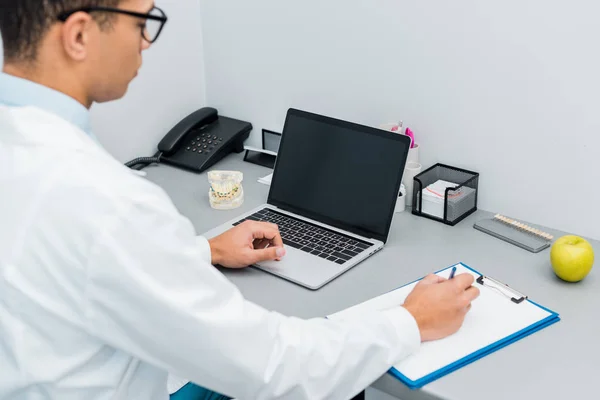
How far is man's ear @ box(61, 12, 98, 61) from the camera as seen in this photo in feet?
2.69

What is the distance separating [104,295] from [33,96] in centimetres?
29

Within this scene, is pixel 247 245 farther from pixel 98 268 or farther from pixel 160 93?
pixel 160 93

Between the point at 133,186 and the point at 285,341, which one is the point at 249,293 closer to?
the point at 285,341

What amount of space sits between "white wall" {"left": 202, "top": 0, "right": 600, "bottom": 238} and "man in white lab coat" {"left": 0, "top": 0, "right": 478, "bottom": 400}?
69 centimetres

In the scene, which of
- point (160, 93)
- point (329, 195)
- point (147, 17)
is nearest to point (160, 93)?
point (160, 93)

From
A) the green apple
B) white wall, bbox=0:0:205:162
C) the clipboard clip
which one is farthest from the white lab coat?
white wall, bbox=0:0:205:162

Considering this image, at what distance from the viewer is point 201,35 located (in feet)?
6.30

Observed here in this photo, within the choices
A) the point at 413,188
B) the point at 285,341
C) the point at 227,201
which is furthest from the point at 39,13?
the point at 413,188

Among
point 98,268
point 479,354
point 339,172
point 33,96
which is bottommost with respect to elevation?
point 479,354

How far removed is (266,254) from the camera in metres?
1.26

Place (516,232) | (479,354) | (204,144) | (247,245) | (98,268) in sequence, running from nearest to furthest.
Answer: (98,268) → (479,354) → (247,245) → (516,232) → (204,144)

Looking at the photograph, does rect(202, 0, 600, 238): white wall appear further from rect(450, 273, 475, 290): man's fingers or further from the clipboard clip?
rect(450, 273, 475, 290): man's fingers

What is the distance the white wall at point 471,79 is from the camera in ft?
4.34

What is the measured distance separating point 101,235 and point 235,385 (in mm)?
264
